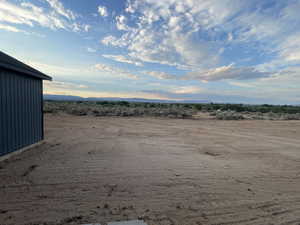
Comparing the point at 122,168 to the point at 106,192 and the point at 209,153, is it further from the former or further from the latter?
the point at 209,153

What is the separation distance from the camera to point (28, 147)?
6.09 meters

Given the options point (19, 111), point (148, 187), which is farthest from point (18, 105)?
point (148, 187)

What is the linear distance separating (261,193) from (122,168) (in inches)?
128

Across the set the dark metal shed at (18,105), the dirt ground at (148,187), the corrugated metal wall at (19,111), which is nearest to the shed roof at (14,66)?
the dark metal shed at (18,105)

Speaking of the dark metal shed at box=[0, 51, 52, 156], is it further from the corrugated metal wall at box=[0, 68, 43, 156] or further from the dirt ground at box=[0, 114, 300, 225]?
the dirt ground at box=[0, 114, 300, 225]

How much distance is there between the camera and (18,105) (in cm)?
550

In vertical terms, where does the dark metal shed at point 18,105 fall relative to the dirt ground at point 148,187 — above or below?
above

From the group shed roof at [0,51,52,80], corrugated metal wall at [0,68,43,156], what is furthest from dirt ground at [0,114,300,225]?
shed roof at [0,51,52,80]

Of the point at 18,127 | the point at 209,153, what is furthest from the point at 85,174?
the point at 209,153

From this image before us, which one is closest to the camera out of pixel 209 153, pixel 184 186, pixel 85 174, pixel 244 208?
pixel 244 208

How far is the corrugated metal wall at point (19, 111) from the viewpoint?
4.87 meters

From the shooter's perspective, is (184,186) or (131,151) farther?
(131,151)

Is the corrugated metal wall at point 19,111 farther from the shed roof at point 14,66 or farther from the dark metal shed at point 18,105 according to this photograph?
the shed roof at point 14,66

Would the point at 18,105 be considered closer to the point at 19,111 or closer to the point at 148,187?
the point at 19,111
